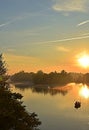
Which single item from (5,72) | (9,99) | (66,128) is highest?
(5,72)

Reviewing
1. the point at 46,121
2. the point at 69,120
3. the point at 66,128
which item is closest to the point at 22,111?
the point at 66,128

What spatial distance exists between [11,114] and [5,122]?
0.79m

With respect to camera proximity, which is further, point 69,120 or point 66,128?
point 69,120

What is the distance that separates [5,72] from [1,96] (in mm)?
64707

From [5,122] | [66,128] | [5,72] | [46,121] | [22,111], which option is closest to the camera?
[5,122]

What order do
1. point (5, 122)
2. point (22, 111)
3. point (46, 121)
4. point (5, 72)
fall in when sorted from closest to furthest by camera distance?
1. point (5, 122)
2. point (22, 111)
3. point (46, 121)
4. point (5, 72)

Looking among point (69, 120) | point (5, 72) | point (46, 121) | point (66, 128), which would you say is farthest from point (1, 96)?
point (5, 72)

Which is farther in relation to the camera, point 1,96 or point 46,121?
point 46,121

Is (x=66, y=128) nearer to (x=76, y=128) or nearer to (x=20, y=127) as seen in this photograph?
(x=76, y=128)

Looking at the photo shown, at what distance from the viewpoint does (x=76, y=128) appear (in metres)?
64.9

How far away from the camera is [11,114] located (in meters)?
25.7

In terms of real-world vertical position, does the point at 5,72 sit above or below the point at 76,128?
above

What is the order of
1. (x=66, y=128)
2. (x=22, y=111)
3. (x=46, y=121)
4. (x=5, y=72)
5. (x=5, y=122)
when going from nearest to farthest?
(x=5, y=122) → (x=22, y=111) → (x=66, y=128) → (x=46, y=121) → (x=5, y=72)

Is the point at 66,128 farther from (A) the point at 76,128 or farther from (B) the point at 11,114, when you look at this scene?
(B) the point at 11,114
